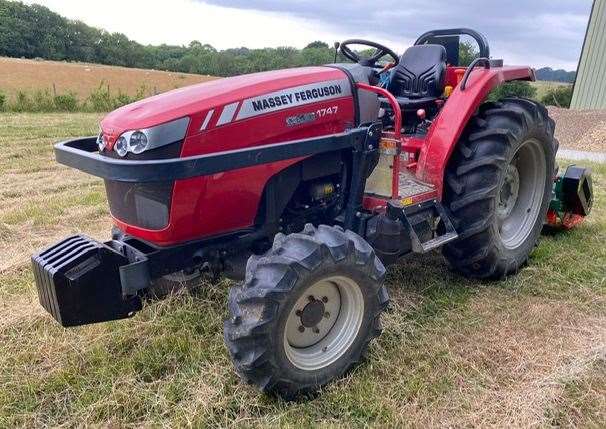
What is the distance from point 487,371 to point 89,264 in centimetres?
188

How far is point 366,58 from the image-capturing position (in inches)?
130

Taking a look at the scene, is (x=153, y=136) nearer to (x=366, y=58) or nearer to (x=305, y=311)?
(x=305, y=311)

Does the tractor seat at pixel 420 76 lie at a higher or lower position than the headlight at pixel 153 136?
higher

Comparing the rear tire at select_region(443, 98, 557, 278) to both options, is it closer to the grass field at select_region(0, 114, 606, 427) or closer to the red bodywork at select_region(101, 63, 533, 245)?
the grass field at select_region(0, 114, 606, 427)

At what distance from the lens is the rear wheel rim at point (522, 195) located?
369cm

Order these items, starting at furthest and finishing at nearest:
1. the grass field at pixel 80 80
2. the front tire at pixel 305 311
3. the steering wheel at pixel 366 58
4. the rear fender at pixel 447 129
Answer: the grass field at pixel 80 80 < the steering wheel at pixel 366 58 < the rear fender at pixel 447 129 < the front tire at pixel 305 311

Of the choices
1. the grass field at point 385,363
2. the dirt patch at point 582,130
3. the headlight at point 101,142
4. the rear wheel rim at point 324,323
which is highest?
the headlight at point 101,142

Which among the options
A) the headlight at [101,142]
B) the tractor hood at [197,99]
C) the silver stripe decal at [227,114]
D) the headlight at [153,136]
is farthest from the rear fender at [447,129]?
the headlight at [101,142]

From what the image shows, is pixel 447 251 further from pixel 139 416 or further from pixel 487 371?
pixel 139 416

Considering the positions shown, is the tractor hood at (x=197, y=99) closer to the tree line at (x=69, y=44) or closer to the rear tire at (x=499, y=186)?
the rear tire at (x=499, y=186)

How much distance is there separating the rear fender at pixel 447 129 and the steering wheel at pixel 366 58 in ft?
1.63

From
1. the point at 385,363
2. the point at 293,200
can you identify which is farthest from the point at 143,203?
the point at 385,363

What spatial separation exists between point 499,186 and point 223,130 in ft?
5.68

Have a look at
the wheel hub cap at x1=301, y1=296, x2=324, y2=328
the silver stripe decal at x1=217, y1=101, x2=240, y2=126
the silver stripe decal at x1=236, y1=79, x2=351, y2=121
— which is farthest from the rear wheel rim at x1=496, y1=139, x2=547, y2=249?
the silver stripe decal at x1=217, y1=101, x2=240, y2=126
